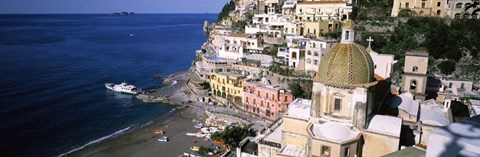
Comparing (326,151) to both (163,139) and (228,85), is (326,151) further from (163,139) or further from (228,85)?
(228,85)

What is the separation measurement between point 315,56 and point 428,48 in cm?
1371

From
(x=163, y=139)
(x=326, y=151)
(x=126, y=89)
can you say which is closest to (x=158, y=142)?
(x=163, y=139)

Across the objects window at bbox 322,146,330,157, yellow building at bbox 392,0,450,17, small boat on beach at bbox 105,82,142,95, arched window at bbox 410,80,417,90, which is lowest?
small boat on beach at bbox 105,82,142,95

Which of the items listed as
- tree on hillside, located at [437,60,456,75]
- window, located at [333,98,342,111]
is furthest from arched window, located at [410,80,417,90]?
tree on hillside, located at [437,60,456,75]

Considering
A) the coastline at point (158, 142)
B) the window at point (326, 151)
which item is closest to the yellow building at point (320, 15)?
the coastline at point (158, 142)

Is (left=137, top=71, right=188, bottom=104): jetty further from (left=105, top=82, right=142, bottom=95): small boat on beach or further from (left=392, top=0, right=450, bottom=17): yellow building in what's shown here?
(left=392, top=0, right=450, bottom=17): yellow building

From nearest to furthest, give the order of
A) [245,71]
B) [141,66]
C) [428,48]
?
1. [428,48]
2. [245,71]
3. [141,66]

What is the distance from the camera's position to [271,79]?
4534 centimetres

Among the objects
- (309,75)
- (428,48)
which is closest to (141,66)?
(309,75)

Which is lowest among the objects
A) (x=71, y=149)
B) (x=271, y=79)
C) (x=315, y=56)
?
(x=71, y=149)

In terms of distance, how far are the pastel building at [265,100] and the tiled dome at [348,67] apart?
799 inches

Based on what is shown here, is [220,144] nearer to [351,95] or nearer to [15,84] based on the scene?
[351,95]

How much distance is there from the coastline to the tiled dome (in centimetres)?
1946

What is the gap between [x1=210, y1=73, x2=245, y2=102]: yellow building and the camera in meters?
44.1
